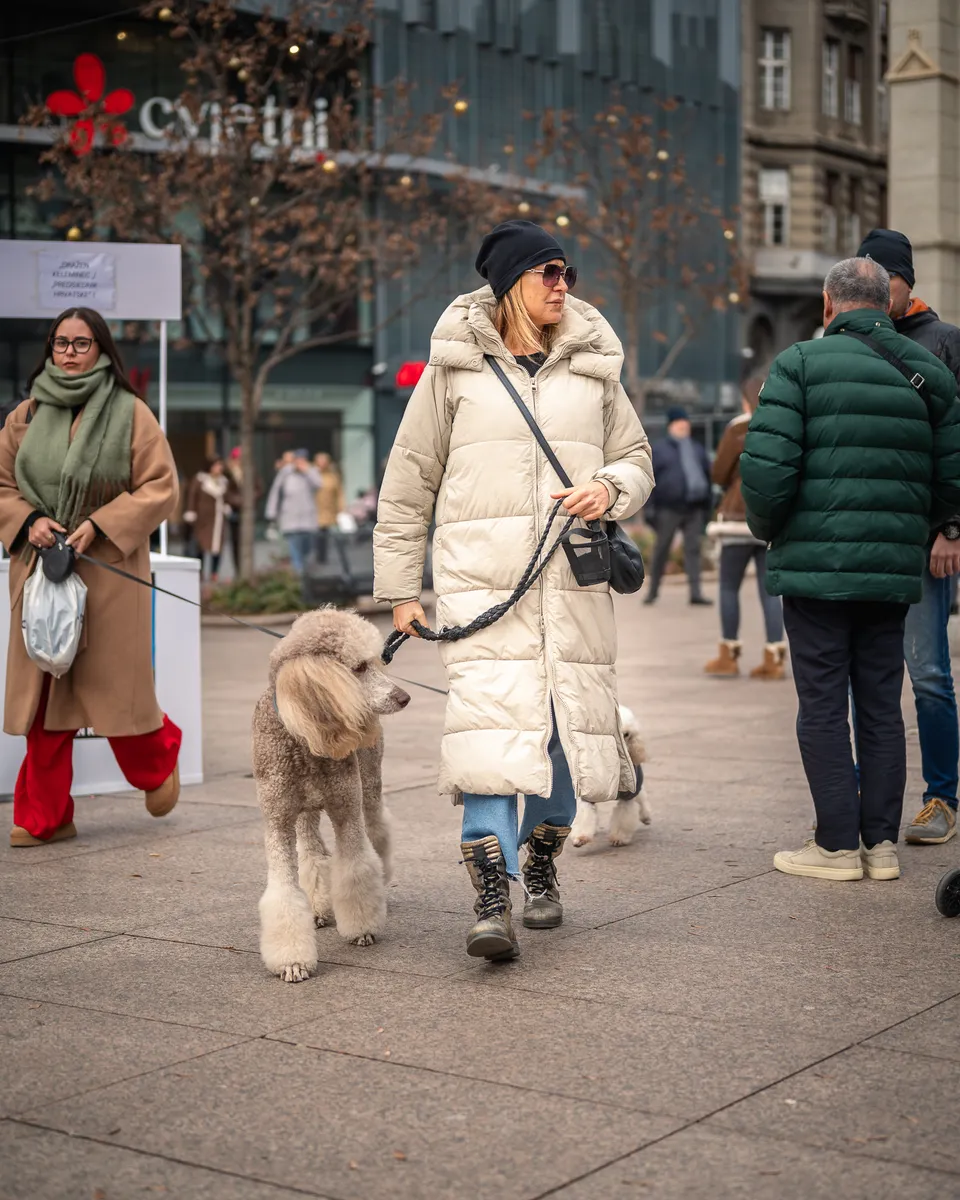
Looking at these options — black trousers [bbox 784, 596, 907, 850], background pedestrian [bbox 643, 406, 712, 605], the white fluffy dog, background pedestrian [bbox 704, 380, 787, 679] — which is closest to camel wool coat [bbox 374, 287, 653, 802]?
black trousers [bbox 784, 596, 907, 850]

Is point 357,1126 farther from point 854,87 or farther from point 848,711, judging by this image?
point 854,87

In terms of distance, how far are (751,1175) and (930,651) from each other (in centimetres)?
360

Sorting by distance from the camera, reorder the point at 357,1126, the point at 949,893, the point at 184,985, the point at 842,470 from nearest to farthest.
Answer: the point at 357,1126
the point at 184,985
the point at 949,893
the point at 842,470

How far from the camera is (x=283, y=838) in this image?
16.9ft

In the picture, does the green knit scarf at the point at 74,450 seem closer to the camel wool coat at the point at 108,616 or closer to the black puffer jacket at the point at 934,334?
the camel wool coat at the point at 108,616

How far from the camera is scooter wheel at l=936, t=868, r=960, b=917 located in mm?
5355

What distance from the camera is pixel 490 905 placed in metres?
5.00

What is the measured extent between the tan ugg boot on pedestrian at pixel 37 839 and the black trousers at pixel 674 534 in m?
13.4

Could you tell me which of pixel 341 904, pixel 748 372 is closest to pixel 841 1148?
pixel 341 904

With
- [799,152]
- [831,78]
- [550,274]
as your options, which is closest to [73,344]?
[550,274]

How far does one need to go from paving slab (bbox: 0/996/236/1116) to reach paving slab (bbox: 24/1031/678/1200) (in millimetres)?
88

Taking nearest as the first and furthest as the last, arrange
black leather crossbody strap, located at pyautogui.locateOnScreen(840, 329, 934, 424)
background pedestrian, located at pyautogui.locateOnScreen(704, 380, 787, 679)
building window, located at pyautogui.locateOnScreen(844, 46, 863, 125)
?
black leather crossbody strap, located at pyautogui.locateOnScreen(840, 329, 934, 424), background pedestrian, located at pyautogui.locateOnScreen(704, 380, 787, 679), building window, located at pyautogui.locateOnScreen(844, 46, 863, 125)

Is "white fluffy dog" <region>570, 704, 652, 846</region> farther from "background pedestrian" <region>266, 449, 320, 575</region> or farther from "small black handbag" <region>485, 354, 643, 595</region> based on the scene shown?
"background pedestrian" <region>266, 449, 320, 575</region>

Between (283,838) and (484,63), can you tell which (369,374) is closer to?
(484,63)
